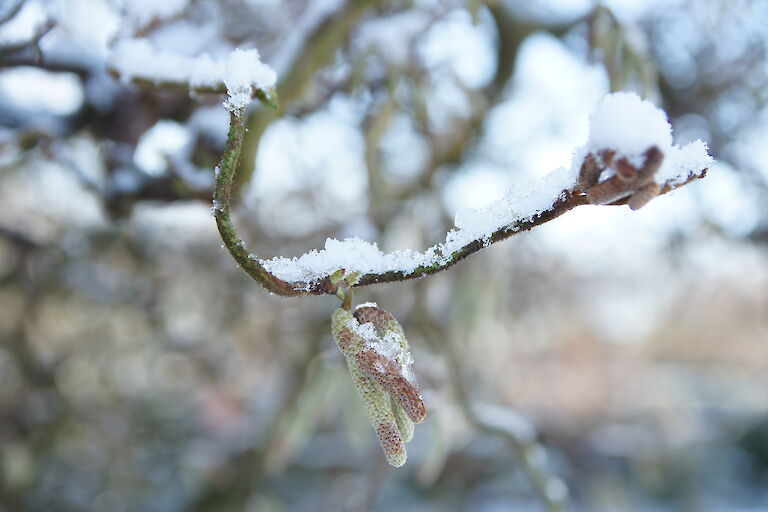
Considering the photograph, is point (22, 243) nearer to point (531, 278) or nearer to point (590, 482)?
point (531, 278)

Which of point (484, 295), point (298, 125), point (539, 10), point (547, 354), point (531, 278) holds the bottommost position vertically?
point (484, 295)

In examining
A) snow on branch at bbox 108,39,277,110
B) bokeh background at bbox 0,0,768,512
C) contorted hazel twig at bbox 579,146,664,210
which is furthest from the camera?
bokeh background at bbox 0,0,768,512

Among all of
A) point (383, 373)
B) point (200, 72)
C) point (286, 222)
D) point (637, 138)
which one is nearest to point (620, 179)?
point (637, 138)

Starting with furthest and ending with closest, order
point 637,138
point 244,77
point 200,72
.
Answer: point 200,72
point 244,77
point 637,138

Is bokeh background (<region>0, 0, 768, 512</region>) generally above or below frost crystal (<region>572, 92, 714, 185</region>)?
above

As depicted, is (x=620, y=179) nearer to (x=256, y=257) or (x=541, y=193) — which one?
(x=541, y=193)

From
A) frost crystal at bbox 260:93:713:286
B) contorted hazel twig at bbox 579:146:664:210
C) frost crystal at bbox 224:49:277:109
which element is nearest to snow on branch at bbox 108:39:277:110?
frost crystal at bbox 224:49:277:109

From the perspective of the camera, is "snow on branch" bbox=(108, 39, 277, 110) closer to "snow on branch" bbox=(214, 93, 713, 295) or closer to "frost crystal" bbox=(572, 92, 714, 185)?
"snow on branch" bbox=(214, 93, 713, 295)

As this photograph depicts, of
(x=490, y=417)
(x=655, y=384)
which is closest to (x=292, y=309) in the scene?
(x=490, y=417)
